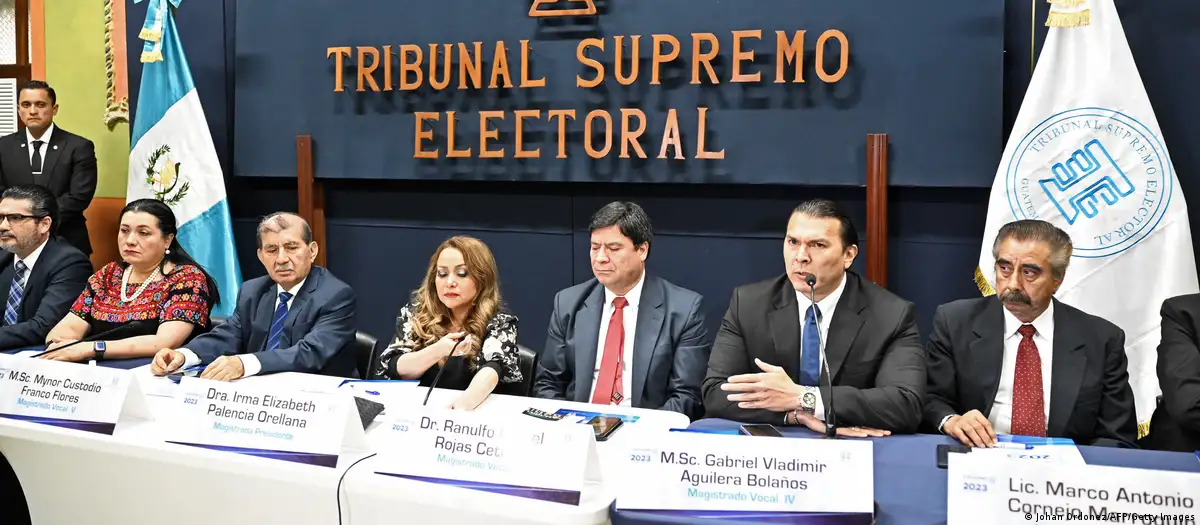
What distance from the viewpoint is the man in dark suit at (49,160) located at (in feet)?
16.7

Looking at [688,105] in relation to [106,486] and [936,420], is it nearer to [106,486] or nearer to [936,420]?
[936,420]

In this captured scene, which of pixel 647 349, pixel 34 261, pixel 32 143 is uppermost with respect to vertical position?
pixel 32 143

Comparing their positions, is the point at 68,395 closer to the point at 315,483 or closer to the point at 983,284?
the point at 315,483

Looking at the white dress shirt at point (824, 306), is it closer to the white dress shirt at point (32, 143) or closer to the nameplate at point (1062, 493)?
the nameplate at point (1062, 493)

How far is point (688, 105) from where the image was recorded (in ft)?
13.8

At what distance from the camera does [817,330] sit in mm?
2490

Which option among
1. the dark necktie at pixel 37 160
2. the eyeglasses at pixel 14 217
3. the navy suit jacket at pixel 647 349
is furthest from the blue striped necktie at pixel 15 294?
the navy suit jacket at pixel 647 349

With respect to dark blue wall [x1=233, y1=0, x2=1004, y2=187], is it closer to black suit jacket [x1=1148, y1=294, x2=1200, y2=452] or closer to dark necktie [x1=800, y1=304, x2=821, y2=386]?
black suit jacket [x1=1148, y1=294, x2=1200, y2=452]

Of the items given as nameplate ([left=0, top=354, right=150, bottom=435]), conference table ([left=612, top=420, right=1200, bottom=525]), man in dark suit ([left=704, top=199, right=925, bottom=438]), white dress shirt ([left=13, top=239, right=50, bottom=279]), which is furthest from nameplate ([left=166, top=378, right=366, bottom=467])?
white dress shirt ([left=13, top=239, right=50, bottom=279])

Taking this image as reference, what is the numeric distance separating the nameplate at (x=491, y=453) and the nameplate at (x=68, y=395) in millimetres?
753

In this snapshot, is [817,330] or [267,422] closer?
[267,422]

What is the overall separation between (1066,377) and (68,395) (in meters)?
2.41

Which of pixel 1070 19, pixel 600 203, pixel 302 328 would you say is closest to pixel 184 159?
pixel 600 203

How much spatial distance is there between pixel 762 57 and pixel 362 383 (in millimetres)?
2229
